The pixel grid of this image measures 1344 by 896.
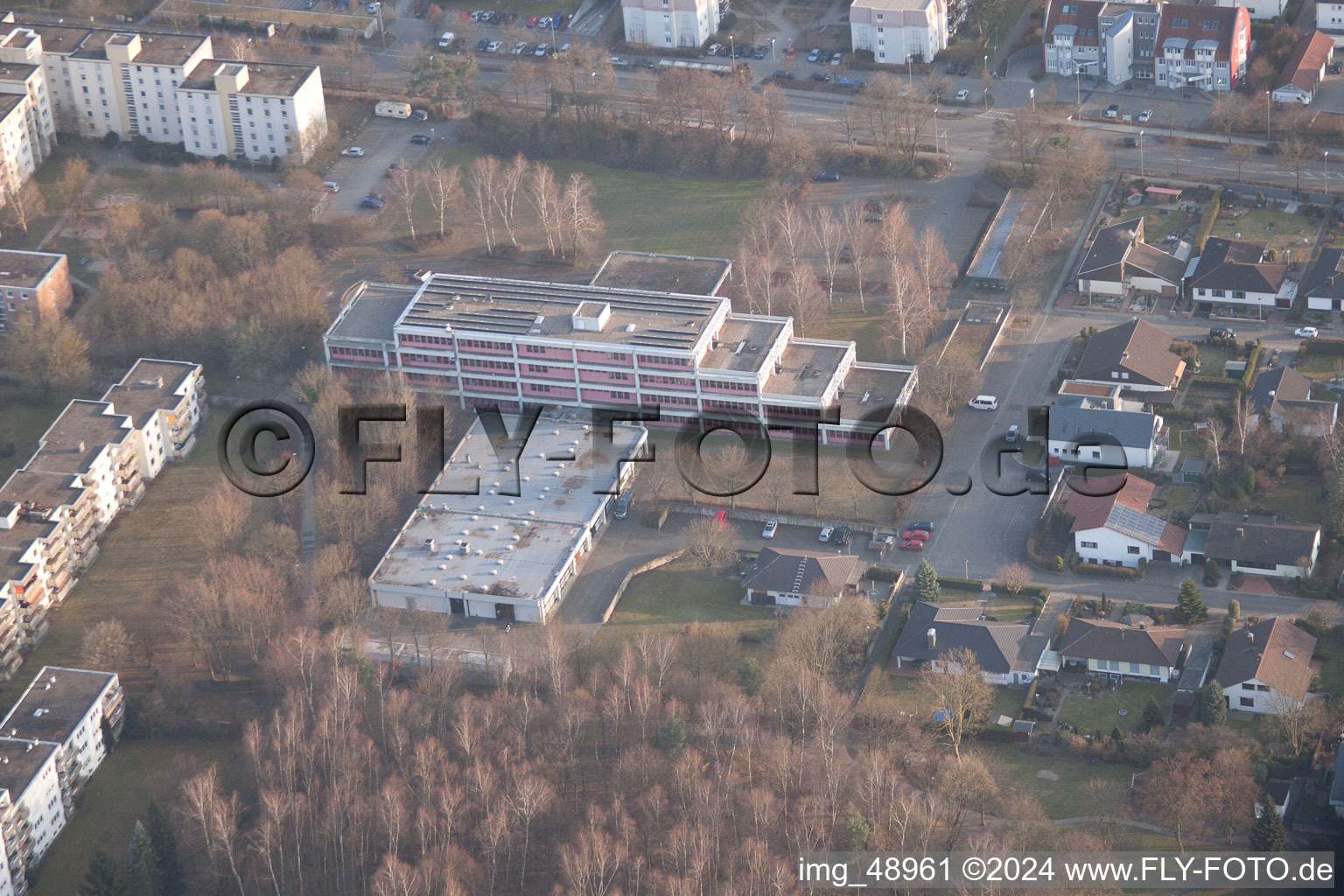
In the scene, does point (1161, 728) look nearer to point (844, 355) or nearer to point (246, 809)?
point (844, 355)

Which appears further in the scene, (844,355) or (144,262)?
(144,262)

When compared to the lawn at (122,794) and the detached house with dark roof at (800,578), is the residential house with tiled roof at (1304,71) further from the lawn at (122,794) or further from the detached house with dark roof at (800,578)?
the lawn at (122,794)

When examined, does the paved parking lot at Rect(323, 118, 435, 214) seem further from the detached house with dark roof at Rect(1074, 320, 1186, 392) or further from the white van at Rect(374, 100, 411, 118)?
the detached house with dark roof at Rect(1074, 320, 1186, 392)

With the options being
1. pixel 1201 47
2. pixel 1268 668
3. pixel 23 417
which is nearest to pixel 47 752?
pixel 23 417

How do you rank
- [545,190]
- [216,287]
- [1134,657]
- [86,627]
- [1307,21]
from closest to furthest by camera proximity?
[1134,657]
[86,627]
[216,287]
[545,190]
[1307,21]

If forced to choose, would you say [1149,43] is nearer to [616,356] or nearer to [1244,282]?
[1244,282]

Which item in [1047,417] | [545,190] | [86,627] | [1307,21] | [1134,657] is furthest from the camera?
[1307,21]

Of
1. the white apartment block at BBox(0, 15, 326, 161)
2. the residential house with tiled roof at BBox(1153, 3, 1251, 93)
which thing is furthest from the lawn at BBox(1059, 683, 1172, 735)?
the white apartment block at BBox(0, 15, 326, 161)

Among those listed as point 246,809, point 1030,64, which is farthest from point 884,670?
point 1030,64
